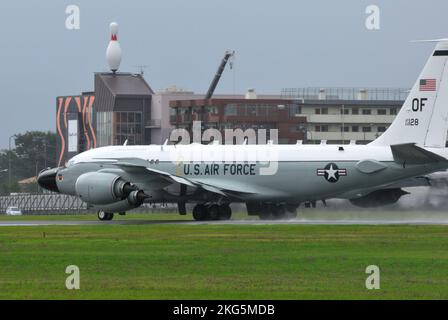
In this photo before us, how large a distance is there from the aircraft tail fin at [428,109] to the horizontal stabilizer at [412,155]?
1.79 m

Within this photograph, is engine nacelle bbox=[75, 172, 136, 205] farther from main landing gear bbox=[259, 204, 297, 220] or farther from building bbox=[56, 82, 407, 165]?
building bbox=[56, 82, 407, 165]

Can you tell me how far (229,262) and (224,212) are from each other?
102ft

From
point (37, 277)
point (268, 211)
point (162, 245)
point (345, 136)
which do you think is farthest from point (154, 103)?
point (37, 277)

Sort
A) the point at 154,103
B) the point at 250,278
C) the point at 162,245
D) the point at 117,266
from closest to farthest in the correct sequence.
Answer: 1. the point at 250,278
2. the point at 117,266
3. the point at 162,245
4. the point at 154,103

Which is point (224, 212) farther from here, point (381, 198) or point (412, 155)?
point (412, 155)

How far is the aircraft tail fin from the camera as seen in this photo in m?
60.2

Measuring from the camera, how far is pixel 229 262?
3441cm

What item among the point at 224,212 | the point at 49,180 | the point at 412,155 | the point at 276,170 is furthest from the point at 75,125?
the point at 412,155

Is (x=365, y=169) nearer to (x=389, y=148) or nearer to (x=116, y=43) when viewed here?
(x=389, y=148)

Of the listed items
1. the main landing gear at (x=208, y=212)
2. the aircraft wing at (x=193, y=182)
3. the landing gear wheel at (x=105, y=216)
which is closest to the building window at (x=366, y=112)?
the landing gear wheel at (x=105, y=216)

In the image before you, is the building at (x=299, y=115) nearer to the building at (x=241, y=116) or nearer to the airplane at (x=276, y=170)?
the building at (x=241, y=116)

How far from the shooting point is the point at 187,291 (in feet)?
88.5

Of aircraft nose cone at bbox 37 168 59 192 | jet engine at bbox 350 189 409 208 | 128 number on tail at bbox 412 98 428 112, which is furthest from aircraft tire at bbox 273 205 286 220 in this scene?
aircraft nose cone at bbox 37 168 59 192

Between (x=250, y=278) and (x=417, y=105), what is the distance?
33175mm
